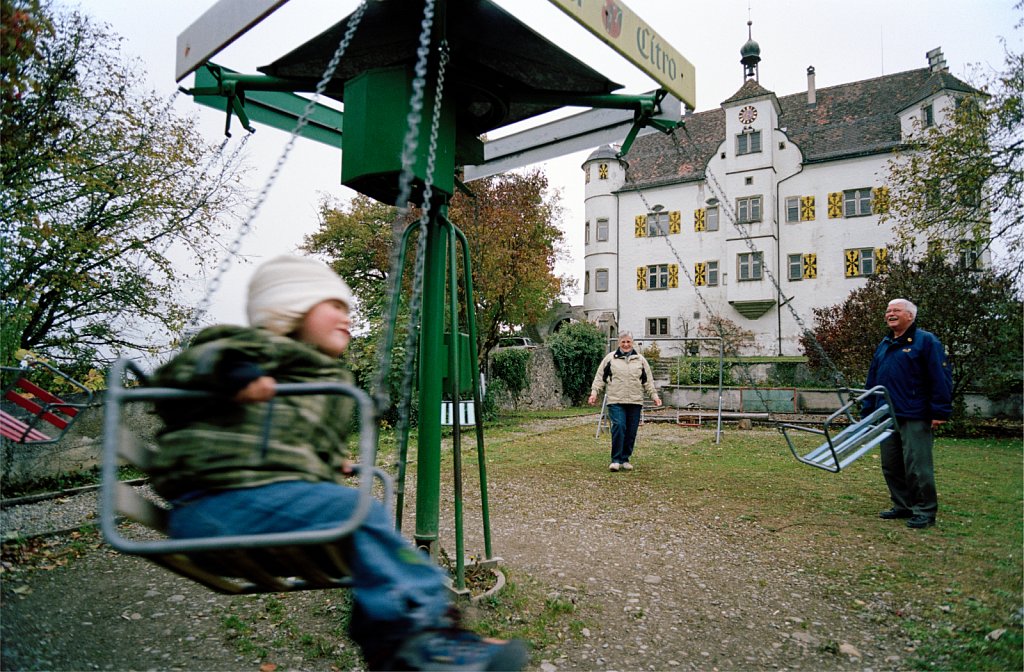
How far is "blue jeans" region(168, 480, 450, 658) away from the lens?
173cm

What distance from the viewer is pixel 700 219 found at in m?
34.8

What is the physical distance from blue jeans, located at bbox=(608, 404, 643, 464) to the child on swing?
7.03 m

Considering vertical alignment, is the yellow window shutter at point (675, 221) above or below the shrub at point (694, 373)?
above

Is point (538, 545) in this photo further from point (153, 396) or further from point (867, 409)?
point (153, 396)

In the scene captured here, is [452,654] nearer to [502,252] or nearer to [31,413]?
[31,413]

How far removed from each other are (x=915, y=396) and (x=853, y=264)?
28.9 metres

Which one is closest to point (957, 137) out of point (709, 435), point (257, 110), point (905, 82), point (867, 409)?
point (709, 435)

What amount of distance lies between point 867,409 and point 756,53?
118 ft

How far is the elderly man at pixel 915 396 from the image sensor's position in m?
5.42

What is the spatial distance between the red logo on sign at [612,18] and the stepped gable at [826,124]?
29.7m

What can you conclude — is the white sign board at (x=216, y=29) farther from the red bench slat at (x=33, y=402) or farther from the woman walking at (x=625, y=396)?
the woman walking at (x=625, y=396)

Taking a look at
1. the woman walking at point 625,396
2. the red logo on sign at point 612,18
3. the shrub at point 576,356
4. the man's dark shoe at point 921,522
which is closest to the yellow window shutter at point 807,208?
the shrub at point 576,356

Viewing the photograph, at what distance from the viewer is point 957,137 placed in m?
13.5

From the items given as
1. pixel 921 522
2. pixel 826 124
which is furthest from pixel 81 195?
pixel 826 124
